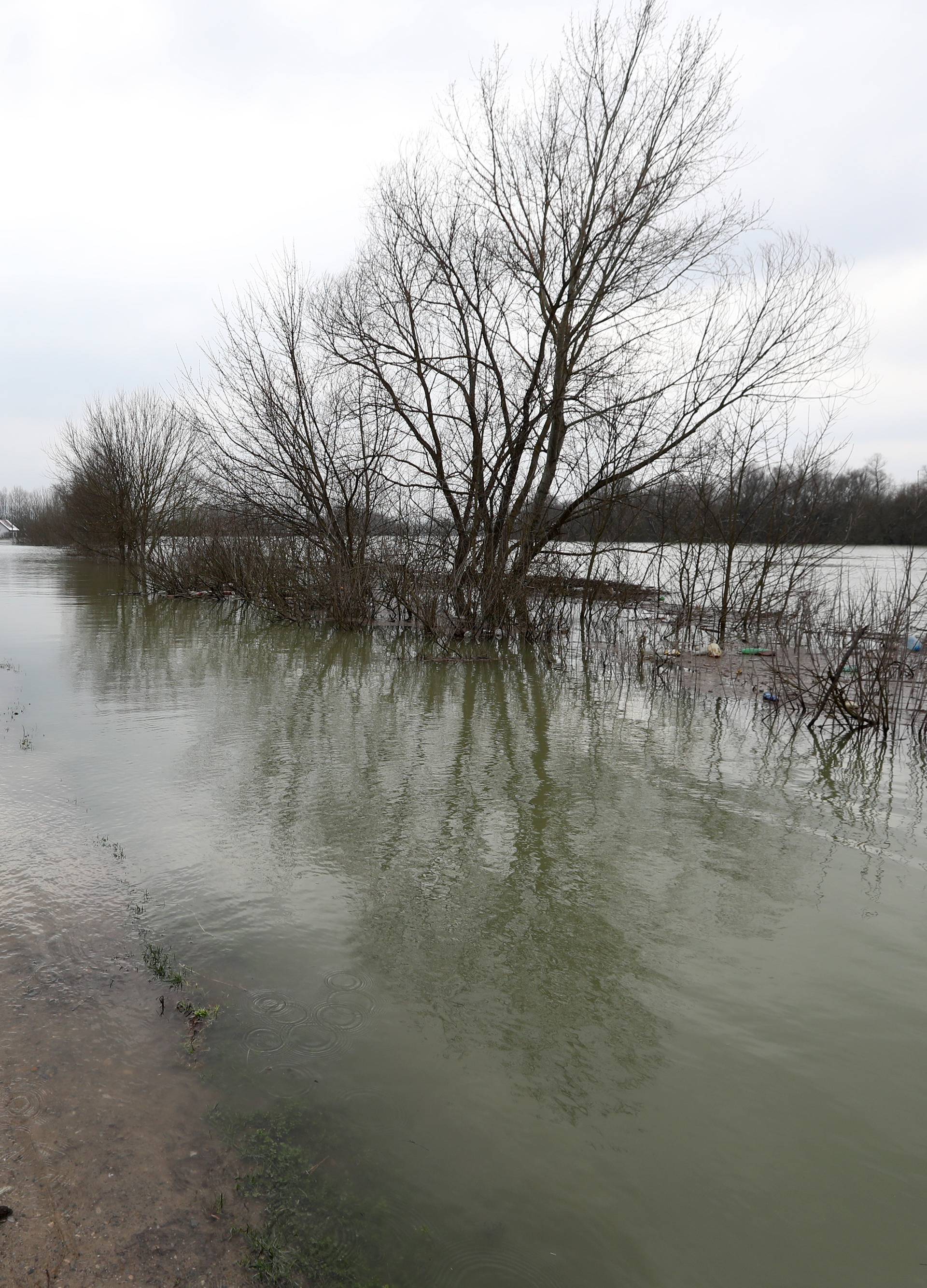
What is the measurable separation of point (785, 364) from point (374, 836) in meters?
11.2

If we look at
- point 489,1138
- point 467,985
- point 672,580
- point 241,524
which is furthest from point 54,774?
point 672,580

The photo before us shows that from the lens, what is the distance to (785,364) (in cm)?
1273

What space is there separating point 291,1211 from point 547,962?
61.5 inches

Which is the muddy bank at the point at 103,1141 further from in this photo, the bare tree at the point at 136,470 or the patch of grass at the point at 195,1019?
the bare tree at the point at 136,470

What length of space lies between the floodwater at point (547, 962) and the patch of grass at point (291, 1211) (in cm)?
7

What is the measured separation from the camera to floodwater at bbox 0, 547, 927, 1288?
2248 mm

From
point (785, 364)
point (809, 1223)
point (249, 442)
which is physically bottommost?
point (809, 1223)

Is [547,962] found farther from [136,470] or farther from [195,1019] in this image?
[136,470]

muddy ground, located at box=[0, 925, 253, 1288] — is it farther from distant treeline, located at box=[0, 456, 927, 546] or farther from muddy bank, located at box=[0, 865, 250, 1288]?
distant treeline, located at box=[0, 456, 927, 546]

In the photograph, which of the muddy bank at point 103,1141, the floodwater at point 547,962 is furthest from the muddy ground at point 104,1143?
the floodwater at point 547,962

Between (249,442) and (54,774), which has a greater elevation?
(249,442)

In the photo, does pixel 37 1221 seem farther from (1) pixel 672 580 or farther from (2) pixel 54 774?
(1) pixel 672 580

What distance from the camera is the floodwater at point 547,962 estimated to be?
2.25 meters

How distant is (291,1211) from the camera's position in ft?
7.26
